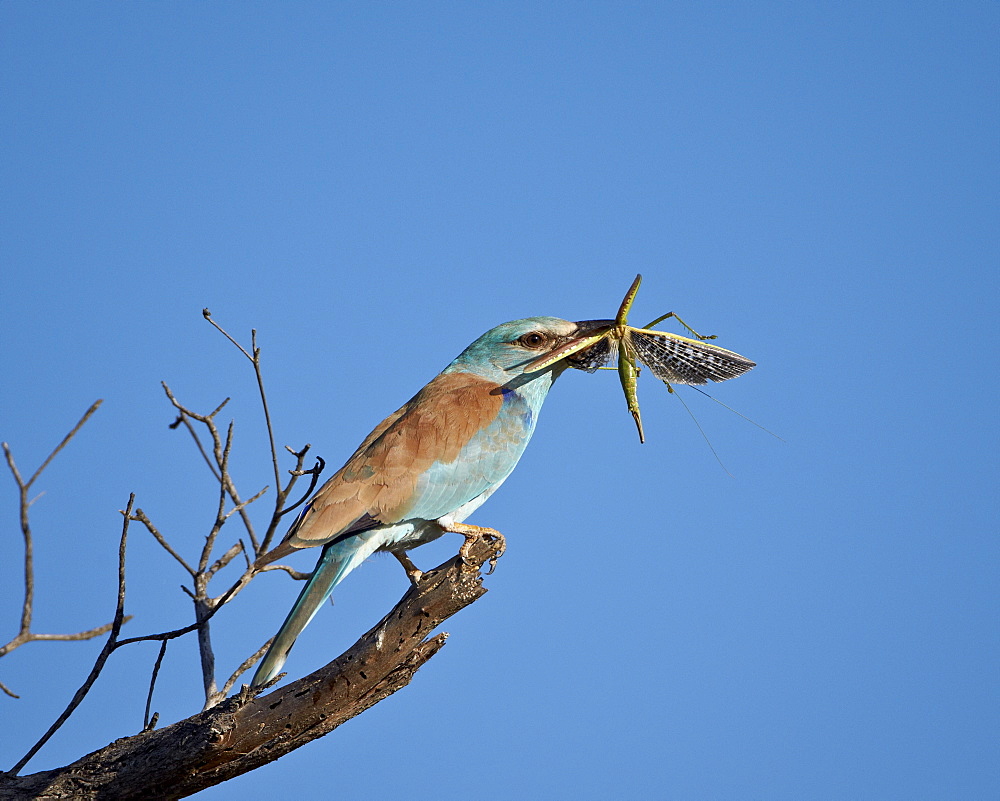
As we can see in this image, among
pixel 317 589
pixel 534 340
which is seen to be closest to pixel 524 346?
pixel 534 340

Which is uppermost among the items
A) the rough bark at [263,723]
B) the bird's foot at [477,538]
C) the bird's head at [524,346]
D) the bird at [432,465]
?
the bird's head at [524,346]

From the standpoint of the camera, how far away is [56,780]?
4617 millimetres

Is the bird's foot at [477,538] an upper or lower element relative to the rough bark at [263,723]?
upper

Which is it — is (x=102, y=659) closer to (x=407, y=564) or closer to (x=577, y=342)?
(x=407, y=564)

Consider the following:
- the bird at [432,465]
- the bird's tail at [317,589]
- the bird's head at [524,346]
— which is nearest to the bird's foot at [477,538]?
the bird at [432,465]

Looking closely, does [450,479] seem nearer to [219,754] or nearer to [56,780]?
[219,754]

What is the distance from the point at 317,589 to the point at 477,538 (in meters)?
0.96

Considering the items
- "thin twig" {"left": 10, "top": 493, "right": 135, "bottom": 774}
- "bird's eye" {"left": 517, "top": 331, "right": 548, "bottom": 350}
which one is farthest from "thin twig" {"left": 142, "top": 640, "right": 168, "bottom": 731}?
"bird's eye" {"left": 517, "top": 331, "right": 548, "bottom": 350}

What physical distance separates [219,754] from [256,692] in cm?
34

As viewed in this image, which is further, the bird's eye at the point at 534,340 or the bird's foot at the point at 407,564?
the bird's eye at the point at 534,340

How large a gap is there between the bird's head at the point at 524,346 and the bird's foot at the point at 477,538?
51.4 inches

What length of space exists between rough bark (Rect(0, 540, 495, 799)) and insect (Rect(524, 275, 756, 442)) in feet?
7.03

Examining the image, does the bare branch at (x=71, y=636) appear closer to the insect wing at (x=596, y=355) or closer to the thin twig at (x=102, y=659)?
the thin twig at (x=102, y=659)

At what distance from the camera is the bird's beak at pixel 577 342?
248 inches
